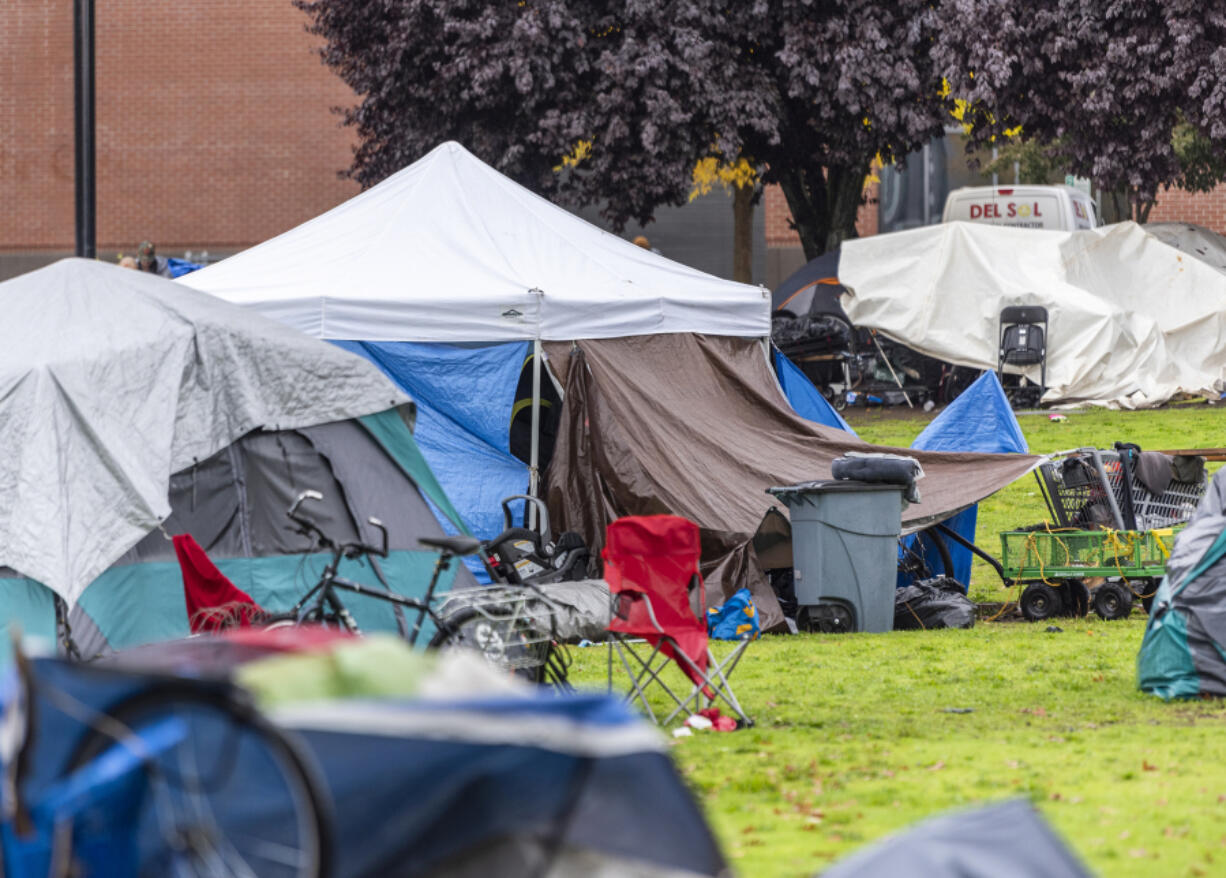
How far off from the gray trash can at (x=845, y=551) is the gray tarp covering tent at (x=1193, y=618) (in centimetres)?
238

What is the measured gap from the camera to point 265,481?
9172mm

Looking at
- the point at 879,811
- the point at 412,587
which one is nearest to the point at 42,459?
the point at 412,587

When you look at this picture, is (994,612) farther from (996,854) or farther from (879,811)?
(996,854)

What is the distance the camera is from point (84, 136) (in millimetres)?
16234

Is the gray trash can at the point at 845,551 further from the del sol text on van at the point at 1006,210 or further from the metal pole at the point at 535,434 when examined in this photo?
the del sol text on van at the point at 1006,210

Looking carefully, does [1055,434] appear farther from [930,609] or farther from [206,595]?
[206,595]

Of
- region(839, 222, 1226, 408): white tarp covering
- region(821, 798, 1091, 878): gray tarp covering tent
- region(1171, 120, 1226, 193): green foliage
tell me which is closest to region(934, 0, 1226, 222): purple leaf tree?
region(839, 222, 1226, 408): white tarp covering

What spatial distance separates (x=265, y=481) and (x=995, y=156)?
79.7 feet

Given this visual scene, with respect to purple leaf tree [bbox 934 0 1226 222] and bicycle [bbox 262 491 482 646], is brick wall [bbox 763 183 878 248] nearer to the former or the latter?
purple leaf tree [bbox 934 0 1226 222]

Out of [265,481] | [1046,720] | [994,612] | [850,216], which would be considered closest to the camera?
[1046,720]

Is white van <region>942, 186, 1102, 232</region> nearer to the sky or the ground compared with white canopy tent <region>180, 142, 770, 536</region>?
nearer to the sky

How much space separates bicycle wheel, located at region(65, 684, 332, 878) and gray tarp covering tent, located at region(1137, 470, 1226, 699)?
19.6 ft

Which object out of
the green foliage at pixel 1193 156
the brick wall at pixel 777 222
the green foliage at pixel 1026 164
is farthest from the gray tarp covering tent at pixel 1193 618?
the brick wall at pixel 777 222

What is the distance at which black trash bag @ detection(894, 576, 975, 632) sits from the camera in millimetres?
11148
